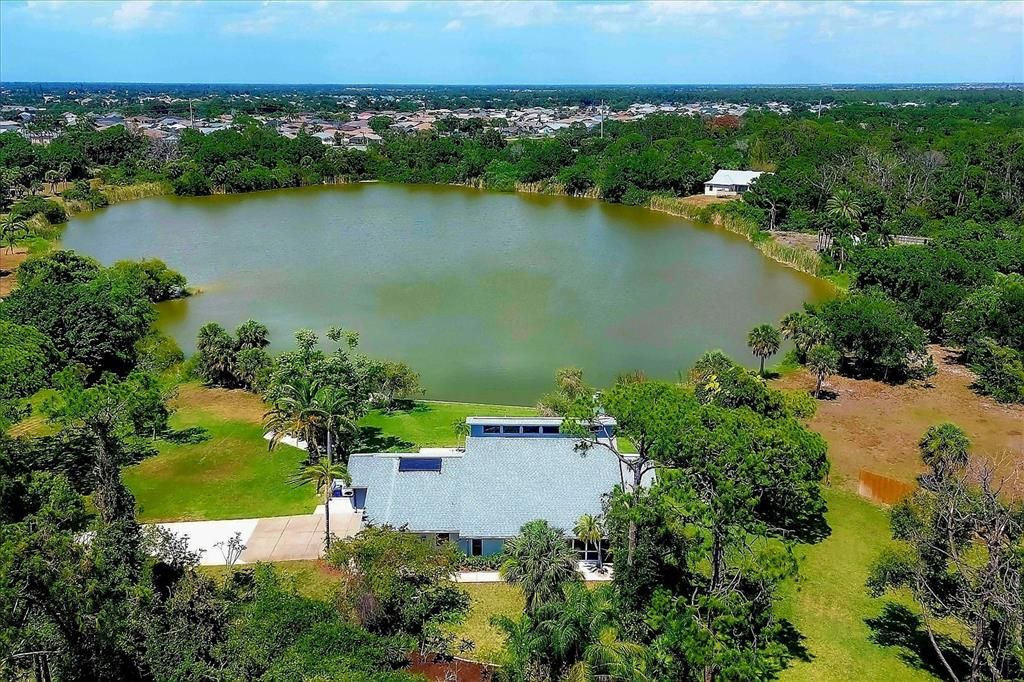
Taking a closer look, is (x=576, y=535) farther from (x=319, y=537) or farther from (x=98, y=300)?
(x=98, y=300)

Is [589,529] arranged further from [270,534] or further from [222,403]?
[222,403]

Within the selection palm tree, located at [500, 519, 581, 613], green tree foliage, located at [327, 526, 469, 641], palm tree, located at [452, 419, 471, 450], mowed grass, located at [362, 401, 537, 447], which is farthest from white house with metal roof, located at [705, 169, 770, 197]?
green tree foliage, located at [327, 526, 469, 641]

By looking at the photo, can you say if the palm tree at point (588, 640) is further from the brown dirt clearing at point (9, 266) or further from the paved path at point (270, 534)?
the brown dirt clearing at point (9, 266)

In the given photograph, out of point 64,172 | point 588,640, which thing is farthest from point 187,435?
point 64,172

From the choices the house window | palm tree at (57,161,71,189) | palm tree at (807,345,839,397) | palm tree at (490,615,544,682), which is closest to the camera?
palm tree at (490,615,544,682)

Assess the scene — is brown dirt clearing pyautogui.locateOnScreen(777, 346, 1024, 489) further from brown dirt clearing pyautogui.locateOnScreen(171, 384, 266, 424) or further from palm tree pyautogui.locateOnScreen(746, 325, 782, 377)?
brown dirt clearing pyautogui.locateOnScreen(171, 384, 266, 424)
